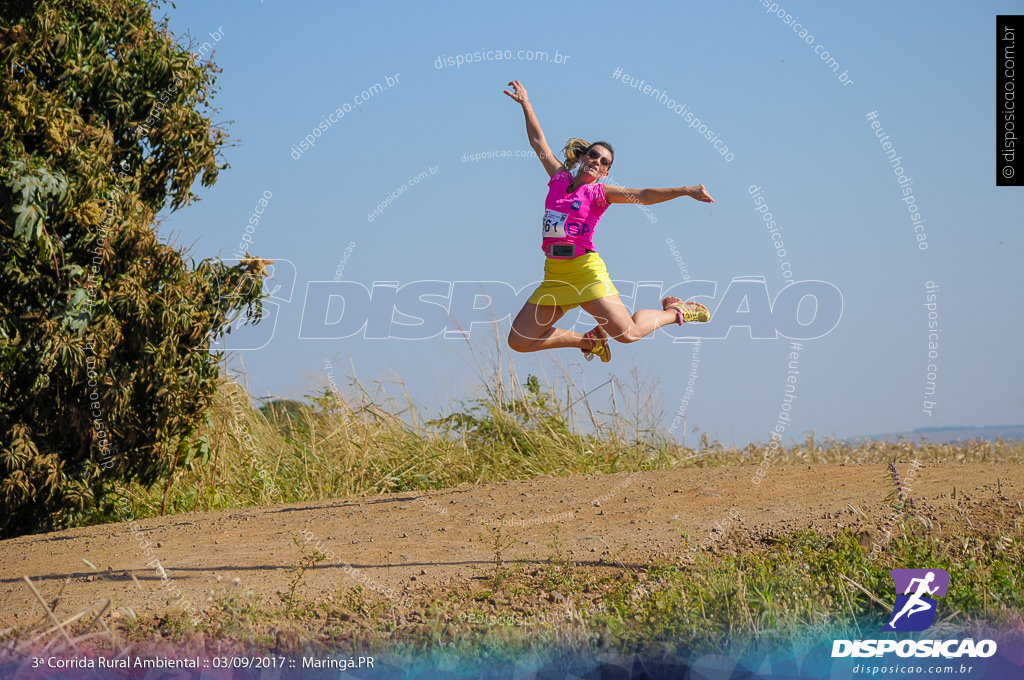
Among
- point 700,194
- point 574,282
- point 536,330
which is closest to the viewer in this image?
point 700,194

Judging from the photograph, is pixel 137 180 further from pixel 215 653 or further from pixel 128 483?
pixel 215 653

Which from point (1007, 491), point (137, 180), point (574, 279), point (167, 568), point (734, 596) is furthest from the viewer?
point (137, 180)

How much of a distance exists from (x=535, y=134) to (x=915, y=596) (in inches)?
160

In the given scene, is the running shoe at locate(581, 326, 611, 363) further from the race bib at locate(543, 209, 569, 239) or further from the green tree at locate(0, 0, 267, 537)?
the green tree at locate(0, 0, 267, 537)

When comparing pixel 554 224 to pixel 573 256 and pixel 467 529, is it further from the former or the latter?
pixel 467 529

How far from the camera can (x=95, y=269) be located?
22.9ft

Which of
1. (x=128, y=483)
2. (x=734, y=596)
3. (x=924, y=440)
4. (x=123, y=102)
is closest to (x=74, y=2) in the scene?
(x=123, y=102)

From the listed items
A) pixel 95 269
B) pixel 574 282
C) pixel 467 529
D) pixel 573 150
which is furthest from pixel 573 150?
pixel 95 269

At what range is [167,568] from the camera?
4875mm

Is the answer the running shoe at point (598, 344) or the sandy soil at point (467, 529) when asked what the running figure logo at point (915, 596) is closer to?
the sandy soil at point (467, 529)

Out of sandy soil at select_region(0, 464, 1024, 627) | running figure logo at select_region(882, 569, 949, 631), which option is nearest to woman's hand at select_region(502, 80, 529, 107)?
sandy soil at select_region(0, 464, 1024, 627)

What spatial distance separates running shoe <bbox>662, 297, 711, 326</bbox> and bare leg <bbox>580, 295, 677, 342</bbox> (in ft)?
0.97

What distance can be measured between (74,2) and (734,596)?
7.31m

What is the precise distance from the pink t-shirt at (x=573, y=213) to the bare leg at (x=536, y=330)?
0.55m
